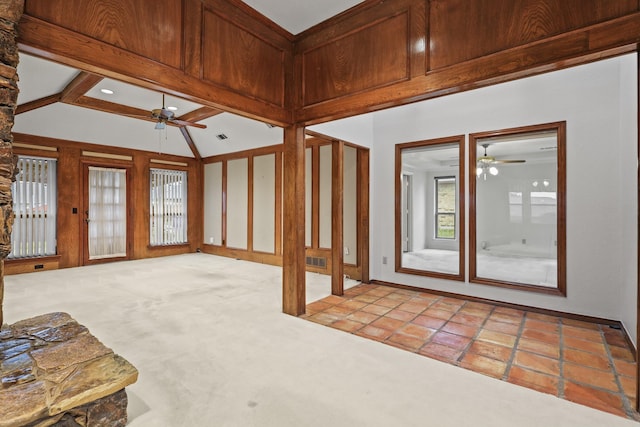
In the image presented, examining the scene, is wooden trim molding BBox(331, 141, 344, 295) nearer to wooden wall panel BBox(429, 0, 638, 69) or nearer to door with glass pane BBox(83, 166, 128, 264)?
wooden wall panel BBox(429, 0, 638, 69)

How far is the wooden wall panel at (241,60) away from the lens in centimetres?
257

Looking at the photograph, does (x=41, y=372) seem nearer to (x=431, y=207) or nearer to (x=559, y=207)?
(x=559, y=207)

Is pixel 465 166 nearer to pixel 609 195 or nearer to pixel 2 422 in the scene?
pixel 609 195

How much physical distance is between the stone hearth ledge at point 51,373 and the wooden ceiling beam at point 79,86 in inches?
128

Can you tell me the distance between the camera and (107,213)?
22.5 feet

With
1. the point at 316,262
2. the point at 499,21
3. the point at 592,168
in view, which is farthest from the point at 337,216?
the point at 592,168

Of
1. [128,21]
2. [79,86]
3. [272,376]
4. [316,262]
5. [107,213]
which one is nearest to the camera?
[128,21]

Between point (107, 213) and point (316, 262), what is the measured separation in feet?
15.6

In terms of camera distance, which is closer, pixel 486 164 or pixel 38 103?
pixel 486 164

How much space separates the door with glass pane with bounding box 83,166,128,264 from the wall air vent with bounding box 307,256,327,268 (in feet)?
14.2

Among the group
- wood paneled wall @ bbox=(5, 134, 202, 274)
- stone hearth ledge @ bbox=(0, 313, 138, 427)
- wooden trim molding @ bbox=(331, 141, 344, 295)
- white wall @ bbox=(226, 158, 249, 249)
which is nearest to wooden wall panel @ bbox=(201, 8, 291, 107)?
wooden trim molding @ bbox=(331, 141, 344, 295)

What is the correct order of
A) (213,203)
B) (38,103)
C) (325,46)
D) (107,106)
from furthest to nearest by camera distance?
(213,203)
(107,106)
(38,103)
(325,46)

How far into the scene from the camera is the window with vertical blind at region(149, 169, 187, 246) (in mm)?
7594

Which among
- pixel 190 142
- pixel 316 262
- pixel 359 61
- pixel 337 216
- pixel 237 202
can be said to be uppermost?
pixel 190 142
